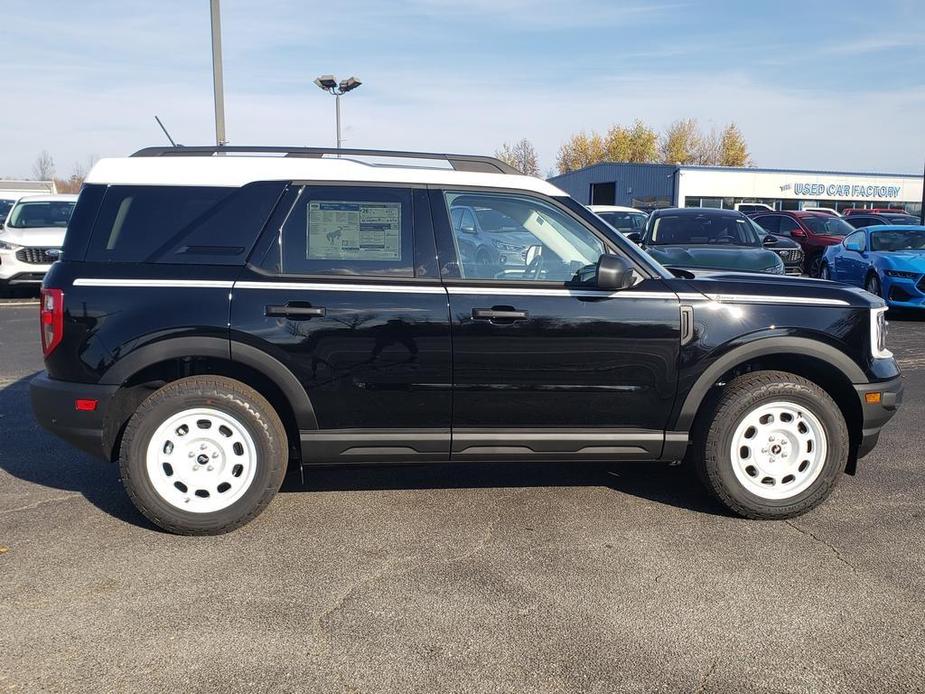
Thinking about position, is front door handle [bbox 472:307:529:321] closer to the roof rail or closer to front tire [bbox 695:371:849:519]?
the roof rail

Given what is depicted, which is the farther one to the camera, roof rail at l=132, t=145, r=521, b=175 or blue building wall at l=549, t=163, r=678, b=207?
blue building wall at l=549, t=163, r=678, b=207

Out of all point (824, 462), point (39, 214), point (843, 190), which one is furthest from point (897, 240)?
point (843, 190)

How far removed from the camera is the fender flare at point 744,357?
4.36 m

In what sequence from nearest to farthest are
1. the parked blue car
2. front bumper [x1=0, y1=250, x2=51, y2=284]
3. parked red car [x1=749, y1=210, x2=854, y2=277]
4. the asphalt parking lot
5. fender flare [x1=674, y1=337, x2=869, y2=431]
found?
the asphalt parking lot → fender flare [x1=674, y1=337, x2=869, y2=431] → the parked blue car → front bumper [x1=0, y1=250, x2=51, y2=284] → parked red car [x1=749, y1=210, x2=854, y2=277]

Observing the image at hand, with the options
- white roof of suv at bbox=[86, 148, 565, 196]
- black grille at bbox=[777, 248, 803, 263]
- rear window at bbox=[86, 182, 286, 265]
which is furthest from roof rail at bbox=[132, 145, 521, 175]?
black grille at bbox=[777, 248, 803, 263]

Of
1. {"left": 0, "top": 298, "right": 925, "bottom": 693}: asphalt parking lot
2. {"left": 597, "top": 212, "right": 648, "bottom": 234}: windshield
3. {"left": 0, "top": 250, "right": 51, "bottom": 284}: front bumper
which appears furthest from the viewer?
{"left": 597, "top": 212, "right": 648, "bottom": 234}: windshield

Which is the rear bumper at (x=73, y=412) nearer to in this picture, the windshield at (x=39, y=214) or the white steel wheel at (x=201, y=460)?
the white steel wheel at (x=201, y=460)

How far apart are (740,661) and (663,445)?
4.92ft

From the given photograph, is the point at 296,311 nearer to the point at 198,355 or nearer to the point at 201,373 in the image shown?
the point at 198,355

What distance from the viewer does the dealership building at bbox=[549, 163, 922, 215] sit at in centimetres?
4697

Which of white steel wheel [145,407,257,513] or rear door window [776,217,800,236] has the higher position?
rear door window [776,217,800,236]

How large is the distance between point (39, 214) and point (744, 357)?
14320 millimetres

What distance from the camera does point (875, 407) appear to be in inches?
177

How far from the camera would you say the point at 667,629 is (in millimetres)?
3311
